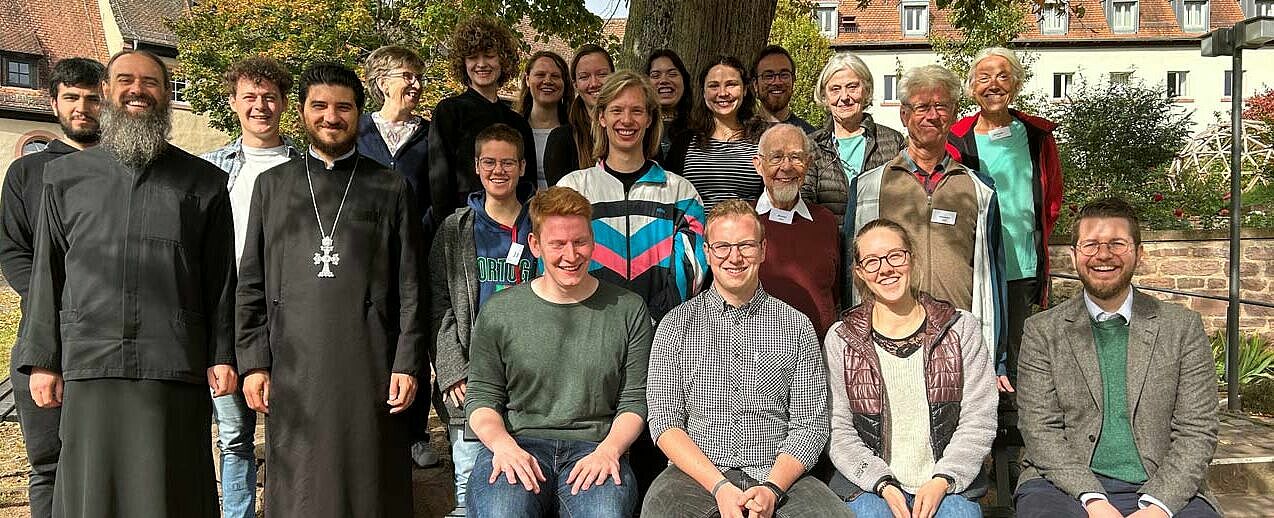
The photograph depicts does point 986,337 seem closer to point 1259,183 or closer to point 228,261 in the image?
point 228,261

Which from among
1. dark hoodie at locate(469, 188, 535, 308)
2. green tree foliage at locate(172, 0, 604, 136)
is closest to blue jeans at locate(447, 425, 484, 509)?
dark hoodie at locate(469, 188, 535, 308)

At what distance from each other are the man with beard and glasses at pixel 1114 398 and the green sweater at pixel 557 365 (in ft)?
4.85

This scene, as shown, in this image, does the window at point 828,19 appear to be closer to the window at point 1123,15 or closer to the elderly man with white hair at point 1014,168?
the window at point 1123,15

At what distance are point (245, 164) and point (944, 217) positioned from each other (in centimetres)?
299

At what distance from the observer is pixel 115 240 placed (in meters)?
3.63

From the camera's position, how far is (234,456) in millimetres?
3961

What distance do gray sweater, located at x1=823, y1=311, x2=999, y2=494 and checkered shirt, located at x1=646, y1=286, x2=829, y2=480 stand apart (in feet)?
0.19

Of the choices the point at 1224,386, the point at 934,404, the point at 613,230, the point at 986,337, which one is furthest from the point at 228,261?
the point at 1224,386

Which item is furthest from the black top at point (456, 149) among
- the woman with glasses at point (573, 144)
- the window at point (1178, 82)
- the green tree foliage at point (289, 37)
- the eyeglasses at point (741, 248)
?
the window at point (1178, 82)

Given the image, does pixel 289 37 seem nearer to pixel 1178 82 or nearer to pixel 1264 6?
pixel 1178 82

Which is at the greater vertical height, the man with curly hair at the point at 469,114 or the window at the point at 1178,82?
the window at the point at 1178,82

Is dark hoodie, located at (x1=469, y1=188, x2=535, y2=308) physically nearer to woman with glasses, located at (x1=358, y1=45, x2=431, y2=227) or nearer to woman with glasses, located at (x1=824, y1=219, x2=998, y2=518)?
woman with glasses, located at (x1=358, y1=45, x2=431, y2=227)

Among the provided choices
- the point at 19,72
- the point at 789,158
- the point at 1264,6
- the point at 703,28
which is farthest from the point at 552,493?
the point at 1264,6

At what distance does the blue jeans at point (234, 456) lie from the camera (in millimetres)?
3953
